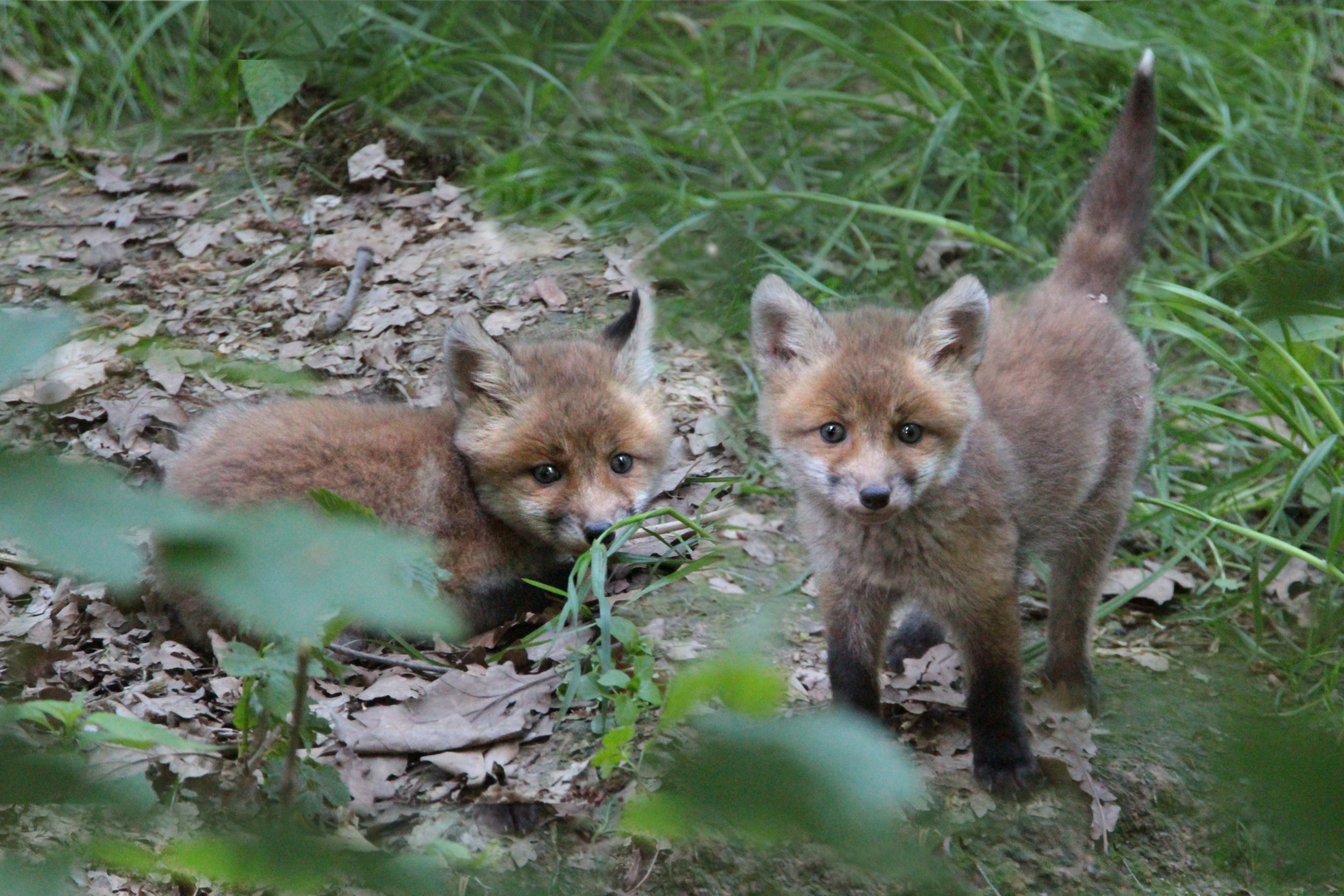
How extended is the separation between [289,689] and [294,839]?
1939 millimetres

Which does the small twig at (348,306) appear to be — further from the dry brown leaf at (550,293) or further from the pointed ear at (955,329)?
the pointed ear at (955,329)

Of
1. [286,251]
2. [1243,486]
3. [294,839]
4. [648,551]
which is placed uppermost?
[294,839]

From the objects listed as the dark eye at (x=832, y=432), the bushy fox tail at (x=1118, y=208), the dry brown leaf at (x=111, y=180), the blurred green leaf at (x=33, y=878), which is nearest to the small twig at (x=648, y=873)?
the dark eye at (x=832, y=432)

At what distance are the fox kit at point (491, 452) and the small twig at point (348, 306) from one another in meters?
1.26

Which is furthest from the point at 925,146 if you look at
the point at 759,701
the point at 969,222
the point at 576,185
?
the point at 759,701

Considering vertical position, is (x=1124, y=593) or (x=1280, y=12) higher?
(x=1280, y=12)

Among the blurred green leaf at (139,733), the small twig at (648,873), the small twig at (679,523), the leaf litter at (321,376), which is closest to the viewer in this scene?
the blurred green leaf at (139,733)

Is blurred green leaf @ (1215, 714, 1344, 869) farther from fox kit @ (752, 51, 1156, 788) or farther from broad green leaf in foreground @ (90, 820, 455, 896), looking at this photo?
fox kit @ (752, 51, 1156, 788)

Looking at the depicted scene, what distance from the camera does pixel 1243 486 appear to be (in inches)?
219

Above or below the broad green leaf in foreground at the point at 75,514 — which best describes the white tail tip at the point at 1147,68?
below

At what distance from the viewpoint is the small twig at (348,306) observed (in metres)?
5.82

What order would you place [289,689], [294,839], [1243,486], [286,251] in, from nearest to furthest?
[294,839]
[289,689]
[1243,486]
[286,251]

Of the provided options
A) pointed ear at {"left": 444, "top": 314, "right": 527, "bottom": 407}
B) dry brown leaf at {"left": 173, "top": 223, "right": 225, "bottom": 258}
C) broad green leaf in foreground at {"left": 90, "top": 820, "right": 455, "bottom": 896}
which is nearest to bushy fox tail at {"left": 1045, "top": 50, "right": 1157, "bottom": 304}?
pointed ear at {"left": 444, "top": 314, "right": 527, "bottom": 407}

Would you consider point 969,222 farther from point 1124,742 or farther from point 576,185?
point 1124,742
